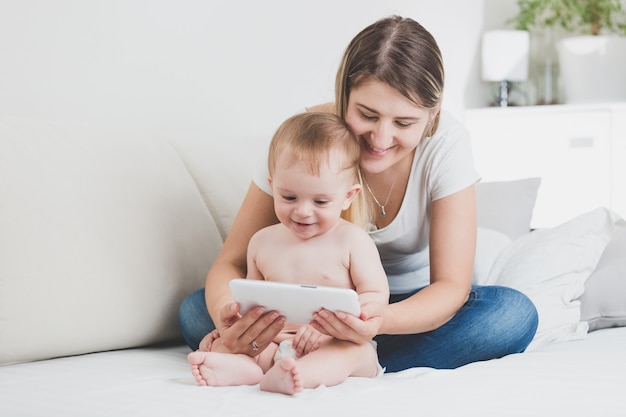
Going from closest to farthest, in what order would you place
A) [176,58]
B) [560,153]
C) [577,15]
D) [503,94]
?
[176,58], [560,153], [503,94], [577,15]

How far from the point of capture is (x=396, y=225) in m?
1.62

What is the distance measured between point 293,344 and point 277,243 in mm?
223

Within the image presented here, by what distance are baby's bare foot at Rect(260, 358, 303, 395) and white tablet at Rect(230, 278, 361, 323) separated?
8cm

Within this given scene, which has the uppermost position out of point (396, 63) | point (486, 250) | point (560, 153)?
point (396, 63)

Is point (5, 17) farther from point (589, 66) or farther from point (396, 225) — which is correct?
point (589, 66)

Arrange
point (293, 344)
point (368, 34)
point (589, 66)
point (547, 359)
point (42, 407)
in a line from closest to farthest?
point (42, 407)
point (293, 344)
point (547, 359)
point (368, 34)
point (589, 66)

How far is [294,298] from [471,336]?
1.56ft

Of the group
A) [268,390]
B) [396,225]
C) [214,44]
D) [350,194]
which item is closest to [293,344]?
[268,390]

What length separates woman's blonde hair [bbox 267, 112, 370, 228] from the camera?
1.37m

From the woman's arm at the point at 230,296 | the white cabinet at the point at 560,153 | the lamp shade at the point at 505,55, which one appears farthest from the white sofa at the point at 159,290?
the lamp shade at the point at 505,55

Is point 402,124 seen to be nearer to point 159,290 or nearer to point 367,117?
Answer: point 367,117

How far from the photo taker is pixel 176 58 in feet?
7.68

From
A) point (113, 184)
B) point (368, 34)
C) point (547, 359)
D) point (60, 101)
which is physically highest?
point (368, 34)

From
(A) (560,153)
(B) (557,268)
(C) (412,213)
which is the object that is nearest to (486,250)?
(B) (557,268)
